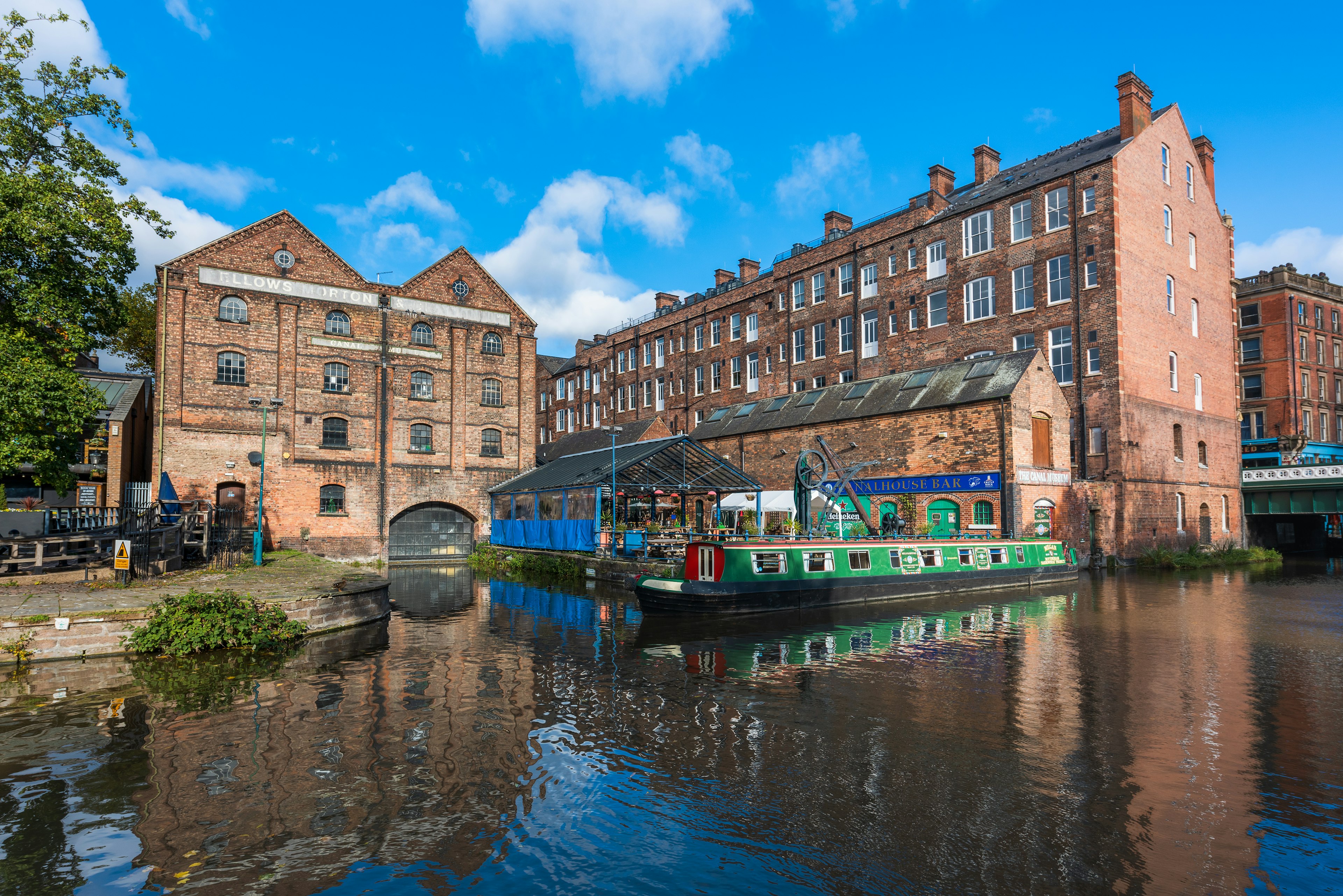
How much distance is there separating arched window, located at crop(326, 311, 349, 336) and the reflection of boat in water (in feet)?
69.4

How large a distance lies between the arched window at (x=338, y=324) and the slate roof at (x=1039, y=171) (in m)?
27.9

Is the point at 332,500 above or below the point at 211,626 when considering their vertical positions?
above

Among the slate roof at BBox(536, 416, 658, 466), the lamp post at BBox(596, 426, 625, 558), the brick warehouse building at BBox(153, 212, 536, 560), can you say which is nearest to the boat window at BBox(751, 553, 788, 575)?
the lamp post at BBox(596, 426, 625, 558)

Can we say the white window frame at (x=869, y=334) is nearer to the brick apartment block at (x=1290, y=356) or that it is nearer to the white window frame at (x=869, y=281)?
the white window frame at (x=869, y=281)

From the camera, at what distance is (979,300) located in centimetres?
3359


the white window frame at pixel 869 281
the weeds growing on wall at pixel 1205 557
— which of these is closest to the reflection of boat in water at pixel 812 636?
the weeds growing on wall at pixel 1205 557

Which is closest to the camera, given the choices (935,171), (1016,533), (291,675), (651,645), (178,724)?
(178,724)

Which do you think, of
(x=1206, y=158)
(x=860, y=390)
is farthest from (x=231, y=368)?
(x=1206, y=158)

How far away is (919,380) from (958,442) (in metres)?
3.88

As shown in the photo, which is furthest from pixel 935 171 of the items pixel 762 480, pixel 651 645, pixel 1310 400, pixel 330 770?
pixel 330 770

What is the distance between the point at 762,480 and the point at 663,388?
18.5m

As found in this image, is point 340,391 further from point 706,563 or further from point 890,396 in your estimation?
point 890,396

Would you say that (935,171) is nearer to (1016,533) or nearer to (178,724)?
(1016,533)

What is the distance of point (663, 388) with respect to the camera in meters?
51.1
